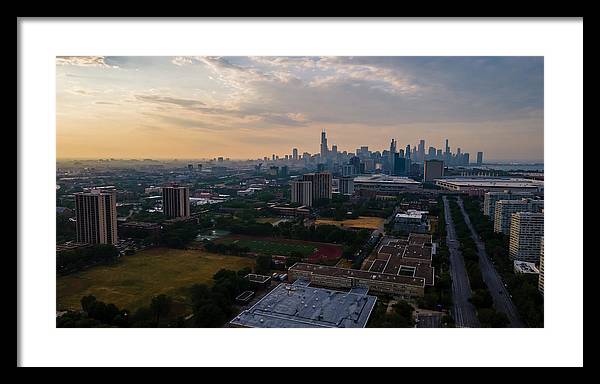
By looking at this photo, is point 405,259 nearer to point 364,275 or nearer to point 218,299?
point 364,275

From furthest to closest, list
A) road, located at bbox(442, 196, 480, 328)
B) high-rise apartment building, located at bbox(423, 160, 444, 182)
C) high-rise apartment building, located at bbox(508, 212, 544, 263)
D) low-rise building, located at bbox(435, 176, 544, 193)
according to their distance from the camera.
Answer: high-rise apartment building, located at bbox(423, 160, 444, 182) < low-rise building, located at bbox(435, 176, 544, 193) < high-rise apartment building, located at bbox(508, 212, 544, 263) < road, located at bbox(442, 196, 480, 328)

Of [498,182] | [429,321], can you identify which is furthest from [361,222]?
[498,182]

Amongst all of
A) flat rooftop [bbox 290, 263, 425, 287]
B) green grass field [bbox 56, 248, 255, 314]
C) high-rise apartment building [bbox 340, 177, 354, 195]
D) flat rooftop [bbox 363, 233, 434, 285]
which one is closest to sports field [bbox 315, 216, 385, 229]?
flat rooftop [bbox 363, 233, 434, 285]

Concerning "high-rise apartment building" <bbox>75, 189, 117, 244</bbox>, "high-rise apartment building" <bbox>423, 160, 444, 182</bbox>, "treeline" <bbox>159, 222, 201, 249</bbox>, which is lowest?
"treeline" <bbox>159, 222, 201, 249</bbox>

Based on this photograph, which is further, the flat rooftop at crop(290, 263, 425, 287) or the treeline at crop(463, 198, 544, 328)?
the flat rooftop at crop(290, 263, 425, 287)

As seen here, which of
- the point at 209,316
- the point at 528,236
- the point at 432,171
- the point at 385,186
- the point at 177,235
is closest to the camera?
the point at 209,316

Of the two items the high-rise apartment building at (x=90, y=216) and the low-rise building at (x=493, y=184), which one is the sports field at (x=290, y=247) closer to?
the high-rise apartment building at (x=90, y=216)

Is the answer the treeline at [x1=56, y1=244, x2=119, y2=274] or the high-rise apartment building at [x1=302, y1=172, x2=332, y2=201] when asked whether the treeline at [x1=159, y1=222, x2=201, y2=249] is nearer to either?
the treeline at [x1=56, y1=244, x2=119, y2=274]
